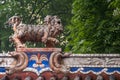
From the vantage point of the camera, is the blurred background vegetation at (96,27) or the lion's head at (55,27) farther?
the blurred background vegetation at (96,27)

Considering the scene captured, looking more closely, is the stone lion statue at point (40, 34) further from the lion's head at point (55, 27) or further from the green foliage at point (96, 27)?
the green foliage at point (96, 27)

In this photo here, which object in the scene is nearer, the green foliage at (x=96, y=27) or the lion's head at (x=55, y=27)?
the lion's head at (x=55, y=27)

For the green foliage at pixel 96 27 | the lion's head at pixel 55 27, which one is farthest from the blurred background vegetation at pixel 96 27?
the lion's head at pixel 55 27

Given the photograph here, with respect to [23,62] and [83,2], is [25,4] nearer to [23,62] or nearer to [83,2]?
[83,2]

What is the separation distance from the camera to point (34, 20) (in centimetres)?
1948

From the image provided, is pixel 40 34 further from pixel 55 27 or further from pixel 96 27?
pixel 96 27

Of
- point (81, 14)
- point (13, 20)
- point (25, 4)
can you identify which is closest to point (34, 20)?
point (25, 4)

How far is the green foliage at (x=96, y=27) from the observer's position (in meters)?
9.77

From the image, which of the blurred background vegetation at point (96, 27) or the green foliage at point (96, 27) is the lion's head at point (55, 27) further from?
the green foliage at point (96, 27)

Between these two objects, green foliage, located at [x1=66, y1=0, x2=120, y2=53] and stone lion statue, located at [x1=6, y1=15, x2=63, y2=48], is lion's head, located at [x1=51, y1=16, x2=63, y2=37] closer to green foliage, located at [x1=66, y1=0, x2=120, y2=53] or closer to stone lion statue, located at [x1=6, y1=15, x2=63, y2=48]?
stone lion statue, located at [x1=6, y1=15, x2=63, y2=48]

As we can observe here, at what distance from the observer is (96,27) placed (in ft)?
34.1

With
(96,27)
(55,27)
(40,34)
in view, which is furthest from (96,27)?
(40,34)

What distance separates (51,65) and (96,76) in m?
0.80

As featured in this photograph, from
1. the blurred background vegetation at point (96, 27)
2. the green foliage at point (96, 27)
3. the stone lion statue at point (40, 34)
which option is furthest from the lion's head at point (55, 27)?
the green foliage at point (96, 27)
